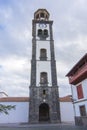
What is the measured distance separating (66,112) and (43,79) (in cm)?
609

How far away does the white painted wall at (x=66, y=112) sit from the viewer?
2146 cm

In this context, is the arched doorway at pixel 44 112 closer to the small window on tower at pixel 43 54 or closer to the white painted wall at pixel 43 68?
the white painted wall at pixel 43 68

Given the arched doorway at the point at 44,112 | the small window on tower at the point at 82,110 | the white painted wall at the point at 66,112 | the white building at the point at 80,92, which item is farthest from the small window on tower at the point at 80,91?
the white painted wall at the point at 66,112

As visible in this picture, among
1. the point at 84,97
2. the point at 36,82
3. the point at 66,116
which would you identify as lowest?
the point at 66,116

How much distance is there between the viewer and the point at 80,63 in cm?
1573

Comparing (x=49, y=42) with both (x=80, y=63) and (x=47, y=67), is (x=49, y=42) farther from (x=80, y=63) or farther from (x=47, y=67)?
(x=80, y=63)

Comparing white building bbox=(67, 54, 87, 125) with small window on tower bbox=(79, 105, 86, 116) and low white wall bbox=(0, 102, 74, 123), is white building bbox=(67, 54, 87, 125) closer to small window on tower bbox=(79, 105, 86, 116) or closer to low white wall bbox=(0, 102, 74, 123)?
small window on tower bbox=(79, 105, 86, 116)

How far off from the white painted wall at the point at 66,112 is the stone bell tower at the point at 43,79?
7.21ft

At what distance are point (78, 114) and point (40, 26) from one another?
15.7 metres

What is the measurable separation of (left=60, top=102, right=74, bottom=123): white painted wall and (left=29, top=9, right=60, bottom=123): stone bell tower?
7.21 ft

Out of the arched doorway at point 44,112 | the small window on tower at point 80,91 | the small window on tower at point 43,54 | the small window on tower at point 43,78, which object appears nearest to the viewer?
the small window on tower at point 80,91

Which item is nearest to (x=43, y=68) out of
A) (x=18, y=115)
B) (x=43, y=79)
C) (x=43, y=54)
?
(x=43, y=79)

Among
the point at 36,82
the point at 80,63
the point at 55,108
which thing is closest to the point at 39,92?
the point at 36,82

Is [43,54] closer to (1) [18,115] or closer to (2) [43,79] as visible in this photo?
(2) [43,79]
